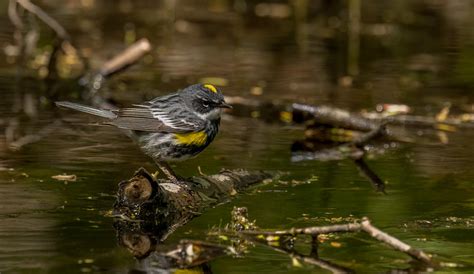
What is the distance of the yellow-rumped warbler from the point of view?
804 centimetres

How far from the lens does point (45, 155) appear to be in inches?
385

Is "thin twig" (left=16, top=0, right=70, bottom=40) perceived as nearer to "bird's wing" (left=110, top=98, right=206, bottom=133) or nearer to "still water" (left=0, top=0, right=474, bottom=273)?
"still water" (left=0, top=0, right=474, bottom=273)

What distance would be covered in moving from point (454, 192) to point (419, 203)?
1.69ft

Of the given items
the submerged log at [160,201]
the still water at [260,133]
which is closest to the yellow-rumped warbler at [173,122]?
the submerged log at [160,201]

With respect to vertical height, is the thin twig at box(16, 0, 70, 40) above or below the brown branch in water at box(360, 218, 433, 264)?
above

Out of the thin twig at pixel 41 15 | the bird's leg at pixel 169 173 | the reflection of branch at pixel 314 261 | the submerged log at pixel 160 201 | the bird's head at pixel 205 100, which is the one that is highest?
the thin twig at pixel 41 15

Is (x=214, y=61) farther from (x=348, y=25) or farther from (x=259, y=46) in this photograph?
(x=348, y=25)

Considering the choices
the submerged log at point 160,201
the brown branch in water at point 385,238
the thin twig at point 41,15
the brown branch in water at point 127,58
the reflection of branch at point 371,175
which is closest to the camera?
the brown branch in water at point 385,238

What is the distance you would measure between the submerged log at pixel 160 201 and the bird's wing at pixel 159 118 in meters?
0.37

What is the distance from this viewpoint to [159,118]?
8.29 metres

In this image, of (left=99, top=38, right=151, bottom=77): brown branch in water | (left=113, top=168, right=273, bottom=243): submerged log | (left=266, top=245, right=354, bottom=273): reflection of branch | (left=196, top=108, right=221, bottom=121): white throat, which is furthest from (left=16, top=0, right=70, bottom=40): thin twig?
(left=266, top=245, right=354, bottom=273): reflection of branch

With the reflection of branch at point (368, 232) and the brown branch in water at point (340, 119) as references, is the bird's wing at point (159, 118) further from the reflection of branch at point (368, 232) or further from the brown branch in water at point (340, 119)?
the brown branch in water at point (340, 119)

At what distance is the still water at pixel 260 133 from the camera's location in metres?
7.09

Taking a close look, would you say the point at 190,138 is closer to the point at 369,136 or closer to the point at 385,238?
the point at 385,238
